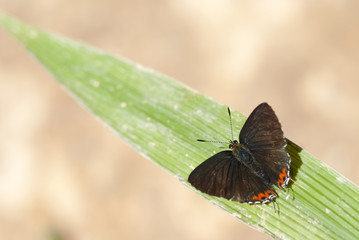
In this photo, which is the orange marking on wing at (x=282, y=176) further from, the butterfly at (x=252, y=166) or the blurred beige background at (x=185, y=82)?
the blurred beige background at (x=185, y=82)

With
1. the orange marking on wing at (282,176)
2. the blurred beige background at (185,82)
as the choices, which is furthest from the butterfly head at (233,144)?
the blurred beige background at (185,82)

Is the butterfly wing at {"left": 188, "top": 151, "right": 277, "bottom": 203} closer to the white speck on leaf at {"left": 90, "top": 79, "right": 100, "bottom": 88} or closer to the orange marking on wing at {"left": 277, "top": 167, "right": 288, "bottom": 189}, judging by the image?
the orange marking on wing at {"left": 277, "top": 167, "right": 288, "bottom": 189}

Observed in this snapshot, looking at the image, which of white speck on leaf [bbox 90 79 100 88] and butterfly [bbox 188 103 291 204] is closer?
butterfly [bbox 188 103 291 204]

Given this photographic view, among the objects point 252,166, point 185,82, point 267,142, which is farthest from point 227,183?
point 185,82

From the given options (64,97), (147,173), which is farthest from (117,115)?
(64,97)

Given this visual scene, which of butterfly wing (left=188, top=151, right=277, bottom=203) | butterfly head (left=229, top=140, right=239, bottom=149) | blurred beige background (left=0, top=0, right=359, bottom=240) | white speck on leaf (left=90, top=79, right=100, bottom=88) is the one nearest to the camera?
butterfly wing (left=188, top=151, right=277, bottom=203)

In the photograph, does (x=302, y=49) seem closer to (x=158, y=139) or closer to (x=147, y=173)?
(x=147, y=173)

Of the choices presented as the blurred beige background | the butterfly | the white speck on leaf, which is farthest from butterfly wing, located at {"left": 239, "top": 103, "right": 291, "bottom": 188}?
the blurred beige background
